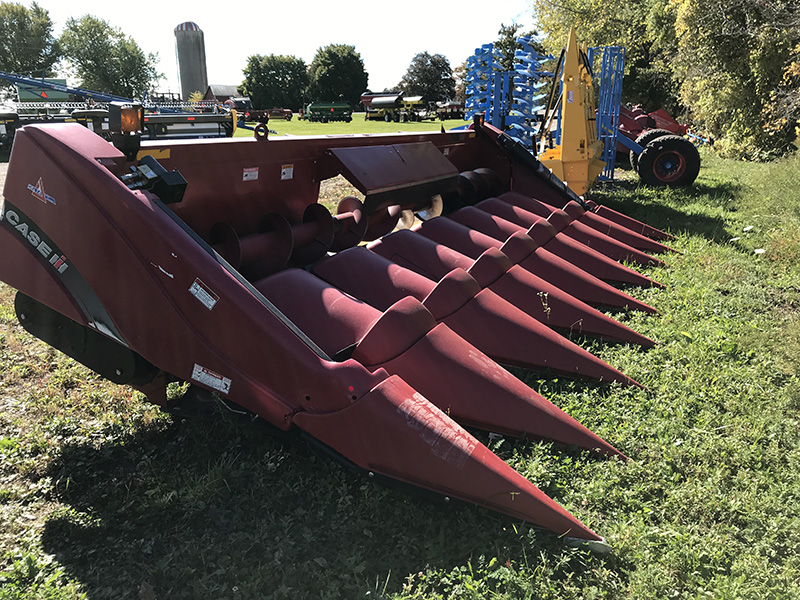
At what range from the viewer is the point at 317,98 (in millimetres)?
74500

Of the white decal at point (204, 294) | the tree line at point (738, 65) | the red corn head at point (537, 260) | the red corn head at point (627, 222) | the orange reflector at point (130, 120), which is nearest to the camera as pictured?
the white decal at point (204, 294)

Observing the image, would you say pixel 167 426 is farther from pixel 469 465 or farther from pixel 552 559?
pixel 552 559

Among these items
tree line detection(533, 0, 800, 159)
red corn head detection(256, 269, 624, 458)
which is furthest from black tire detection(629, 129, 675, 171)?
red corn head detection(256, 269, 624, 458)

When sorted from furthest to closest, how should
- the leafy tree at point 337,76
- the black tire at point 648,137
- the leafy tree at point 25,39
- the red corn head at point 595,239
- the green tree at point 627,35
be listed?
1. the leafy tree at point 337,76
2. the leafy tree at point 25,39
3. the green tree at point 627,35
4. the black tire at point 648,137
5. the red corn head at point 595,239

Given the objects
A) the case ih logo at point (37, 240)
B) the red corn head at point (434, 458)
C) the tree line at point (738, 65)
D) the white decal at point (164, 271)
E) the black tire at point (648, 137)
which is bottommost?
the red corn head at point (434, 458)

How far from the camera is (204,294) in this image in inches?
89.8

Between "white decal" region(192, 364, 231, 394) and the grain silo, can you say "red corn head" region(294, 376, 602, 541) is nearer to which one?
"white decal" region(192, 364, 231, 394)

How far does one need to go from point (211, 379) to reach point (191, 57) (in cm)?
8376

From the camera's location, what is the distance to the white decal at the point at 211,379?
232 cm

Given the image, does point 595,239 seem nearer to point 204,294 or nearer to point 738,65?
point 204,294

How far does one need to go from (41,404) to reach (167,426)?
2.70ft

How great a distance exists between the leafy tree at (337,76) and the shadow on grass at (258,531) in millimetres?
77404

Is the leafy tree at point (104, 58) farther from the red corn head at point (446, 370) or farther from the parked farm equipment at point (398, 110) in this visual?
the red corn head at point (446, 370)

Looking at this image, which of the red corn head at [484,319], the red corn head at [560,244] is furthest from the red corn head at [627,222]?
the red corn head at [484,319]
